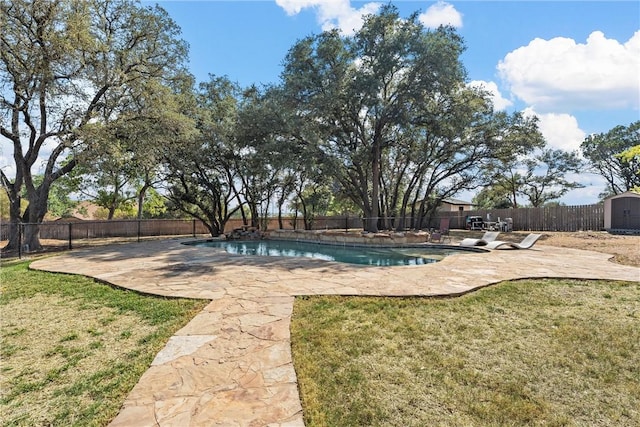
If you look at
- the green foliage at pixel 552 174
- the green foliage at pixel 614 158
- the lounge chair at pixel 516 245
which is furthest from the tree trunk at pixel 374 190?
the green foliage at pixel 614 158

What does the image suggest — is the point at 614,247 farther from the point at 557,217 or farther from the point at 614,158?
the point at 614,158

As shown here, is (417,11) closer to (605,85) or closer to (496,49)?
(496,49)

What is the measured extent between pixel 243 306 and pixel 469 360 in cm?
244

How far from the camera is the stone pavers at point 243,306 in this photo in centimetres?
209

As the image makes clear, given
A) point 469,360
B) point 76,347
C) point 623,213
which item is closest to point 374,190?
point 623,213

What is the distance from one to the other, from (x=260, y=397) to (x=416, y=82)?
44.7 ft

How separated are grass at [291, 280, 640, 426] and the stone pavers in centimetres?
23

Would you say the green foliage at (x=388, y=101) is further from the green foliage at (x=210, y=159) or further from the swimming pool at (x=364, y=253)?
the green foliage at (x=210, y=159)

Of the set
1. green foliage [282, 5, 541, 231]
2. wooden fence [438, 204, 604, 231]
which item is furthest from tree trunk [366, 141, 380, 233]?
wooden fence [438, 204, 604, 231]

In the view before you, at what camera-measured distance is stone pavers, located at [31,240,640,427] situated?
6.86 ft

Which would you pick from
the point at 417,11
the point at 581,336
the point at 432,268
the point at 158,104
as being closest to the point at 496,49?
the point at 417,11

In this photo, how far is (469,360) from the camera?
2664 millimetres

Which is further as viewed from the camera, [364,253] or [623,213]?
[623,213]

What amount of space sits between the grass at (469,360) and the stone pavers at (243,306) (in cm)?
23
